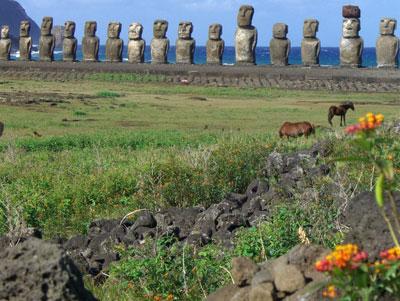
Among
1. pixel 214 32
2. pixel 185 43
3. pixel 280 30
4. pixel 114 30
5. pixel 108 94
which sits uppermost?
pixel 280 30

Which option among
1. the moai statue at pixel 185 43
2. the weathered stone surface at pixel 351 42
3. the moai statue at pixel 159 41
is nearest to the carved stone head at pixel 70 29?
the moai statue at pixel 159 41

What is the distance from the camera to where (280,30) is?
26.0 metres

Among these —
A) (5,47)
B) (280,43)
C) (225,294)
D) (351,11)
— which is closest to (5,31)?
(5,47)

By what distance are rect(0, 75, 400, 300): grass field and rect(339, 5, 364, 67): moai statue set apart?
9.97ft

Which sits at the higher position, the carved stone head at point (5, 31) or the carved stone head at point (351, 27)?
the carved stone head at point (351, 27)

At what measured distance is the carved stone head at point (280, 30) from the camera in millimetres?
25875

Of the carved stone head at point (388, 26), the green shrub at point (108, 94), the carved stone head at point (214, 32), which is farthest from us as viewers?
the carved stone head at point (214, 32)

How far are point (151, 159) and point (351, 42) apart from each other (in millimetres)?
17185

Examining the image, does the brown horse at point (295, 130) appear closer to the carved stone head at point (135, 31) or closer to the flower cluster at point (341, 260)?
the flower cluster at point (341, 260)

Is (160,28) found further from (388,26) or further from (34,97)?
(34,97)

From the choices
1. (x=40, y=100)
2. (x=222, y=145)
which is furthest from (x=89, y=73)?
(x=222, y=145)

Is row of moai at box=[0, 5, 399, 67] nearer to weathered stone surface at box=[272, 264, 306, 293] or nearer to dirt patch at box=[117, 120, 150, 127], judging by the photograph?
dirt patch at box=[117, 120, 150, 127]

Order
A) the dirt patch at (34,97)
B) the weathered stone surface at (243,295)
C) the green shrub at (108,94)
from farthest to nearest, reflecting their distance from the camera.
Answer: the green shrub at (108,94) → the dirt patch at (34,97) → the weathered stone surface at (243,295)

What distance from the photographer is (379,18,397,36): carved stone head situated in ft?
80.5
